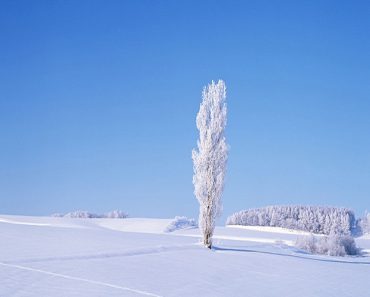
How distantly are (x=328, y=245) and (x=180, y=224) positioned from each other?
32724mm

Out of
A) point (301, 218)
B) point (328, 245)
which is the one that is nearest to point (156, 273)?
point (328, 245)

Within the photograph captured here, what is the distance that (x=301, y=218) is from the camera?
114 meters

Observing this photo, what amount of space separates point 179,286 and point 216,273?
368cm

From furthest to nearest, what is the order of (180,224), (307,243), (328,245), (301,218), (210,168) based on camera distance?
Result: (301,218) < (180,224) < (307,243) < (328,245) < (210,168)

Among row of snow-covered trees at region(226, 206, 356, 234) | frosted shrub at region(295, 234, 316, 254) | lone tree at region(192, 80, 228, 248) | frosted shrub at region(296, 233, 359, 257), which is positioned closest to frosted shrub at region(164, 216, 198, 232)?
frosted shrub at region(295, 234, 316, 254)

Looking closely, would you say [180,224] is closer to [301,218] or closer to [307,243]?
[307,243]

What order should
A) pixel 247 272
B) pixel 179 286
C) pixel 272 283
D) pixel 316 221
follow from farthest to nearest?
pixel 316 221 → pixel 247 272 → pixel 272 283 → pixel 179 286

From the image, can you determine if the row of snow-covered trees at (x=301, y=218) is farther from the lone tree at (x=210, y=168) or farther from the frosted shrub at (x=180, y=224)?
the lone tree at (x=210, y=168)

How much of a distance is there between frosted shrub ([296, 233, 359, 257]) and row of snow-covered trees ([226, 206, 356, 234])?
48.7 meters

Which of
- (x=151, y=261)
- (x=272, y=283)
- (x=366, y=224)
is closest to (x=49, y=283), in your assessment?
(x=151, y=261)

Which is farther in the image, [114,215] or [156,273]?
[114,215]

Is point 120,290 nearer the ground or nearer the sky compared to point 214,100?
nearer the ground

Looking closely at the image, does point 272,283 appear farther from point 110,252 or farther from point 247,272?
point 110,252

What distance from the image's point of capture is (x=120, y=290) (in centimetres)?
1712
